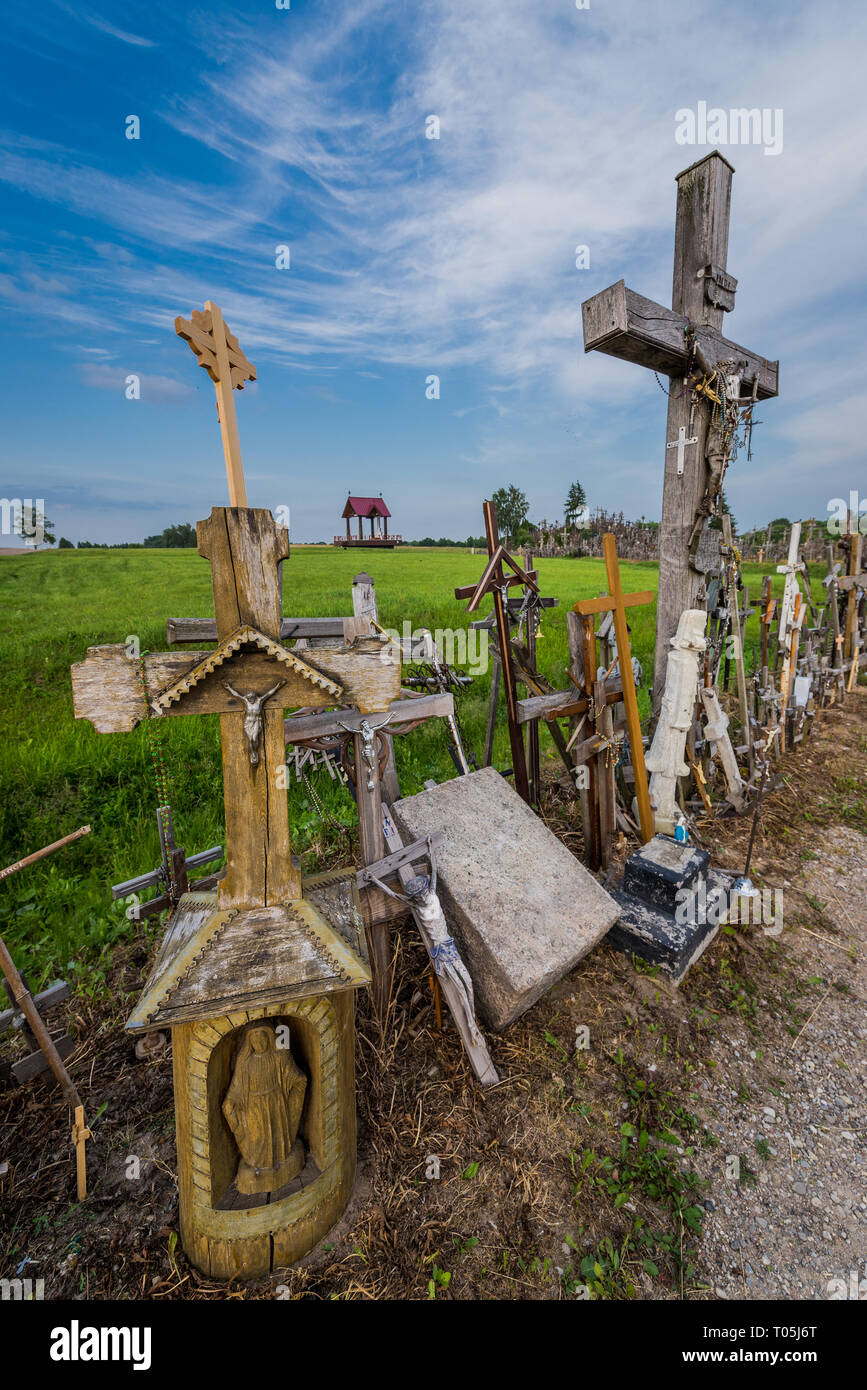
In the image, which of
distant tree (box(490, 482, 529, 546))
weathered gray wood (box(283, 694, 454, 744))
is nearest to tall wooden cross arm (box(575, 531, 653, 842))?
weathered gray wood (box(283, 694, 454, 744))

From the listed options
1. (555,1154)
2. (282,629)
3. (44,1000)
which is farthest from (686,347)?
(44,1000)

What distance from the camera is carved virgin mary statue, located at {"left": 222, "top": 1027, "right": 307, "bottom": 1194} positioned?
90.7 inches

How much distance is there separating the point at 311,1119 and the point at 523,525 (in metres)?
45.7

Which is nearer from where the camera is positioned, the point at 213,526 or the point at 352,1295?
the point at 213,526

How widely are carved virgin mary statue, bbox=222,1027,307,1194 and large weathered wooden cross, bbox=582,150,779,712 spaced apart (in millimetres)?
4674

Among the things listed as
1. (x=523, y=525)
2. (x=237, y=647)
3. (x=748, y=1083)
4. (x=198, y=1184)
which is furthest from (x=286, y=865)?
(x=523, y=525)

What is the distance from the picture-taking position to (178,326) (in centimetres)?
218

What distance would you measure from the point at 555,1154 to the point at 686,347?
5965 mm

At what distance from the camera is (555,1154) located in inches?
110

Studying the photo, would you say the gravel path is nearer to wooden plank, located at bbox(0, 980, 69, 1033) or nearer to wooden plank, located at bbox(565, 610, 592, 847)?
wooden plank, located at bbox(565, 610, 592, 847)

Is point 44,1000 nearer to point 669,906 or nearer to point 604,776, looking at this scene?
point 669,906

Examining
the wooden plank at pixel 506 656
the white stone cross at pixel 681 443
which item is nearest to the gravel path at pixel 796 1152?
the wooden plank at pixel 506 656

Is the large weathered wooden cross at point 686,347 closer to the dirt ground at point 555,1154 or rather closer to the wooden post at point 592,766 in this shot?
the wooden post at point 592,766
